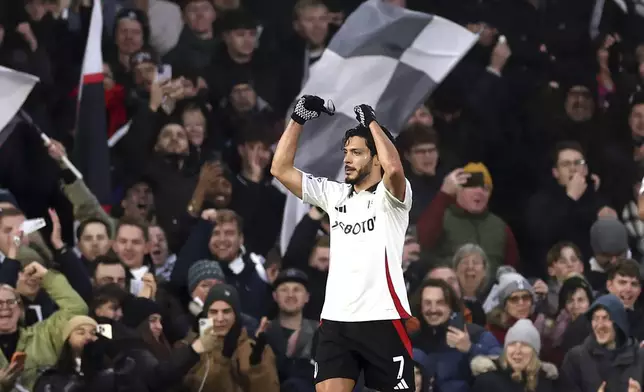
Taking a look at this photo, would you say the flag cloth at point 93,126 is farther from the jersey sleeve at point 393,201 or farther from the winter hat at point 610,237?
the jersey sleeve at point 393,201

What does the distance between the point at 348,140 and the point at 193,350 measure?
3323 millimetres

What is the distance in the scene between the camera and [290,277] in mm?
12781

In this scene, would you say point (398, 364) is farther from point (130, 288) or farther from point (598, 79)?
point (598, 79)

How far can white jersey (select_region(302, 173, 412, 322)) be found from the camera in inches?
358

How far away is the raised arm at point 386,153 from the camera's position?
29.3ft

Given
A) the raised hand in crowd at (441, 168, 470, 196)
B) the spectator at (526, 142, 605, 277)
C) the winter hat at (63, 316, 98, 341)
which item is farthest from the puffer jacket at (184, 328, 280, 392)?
the spectator at (526, 142, 605, 277)

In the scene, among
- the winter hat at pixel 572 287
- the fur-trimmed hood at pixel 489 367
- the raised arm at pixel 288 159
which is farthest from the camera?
the winter hat at pixel 572 287

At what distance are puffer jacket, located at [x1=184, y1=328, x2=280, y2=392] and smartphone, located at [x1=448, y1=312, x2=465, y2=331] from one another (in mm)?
1383

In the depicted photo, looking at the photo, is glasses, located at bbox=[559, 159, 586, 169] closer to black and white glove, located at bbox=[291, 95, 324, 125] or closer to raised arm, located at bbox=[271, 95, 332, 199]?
raised arm, located at bbox=[271, 95, 332, 199]

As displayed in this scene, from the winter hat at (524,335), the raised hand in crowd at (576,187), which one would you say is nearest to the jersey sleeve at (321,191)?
the winter hat at (524,335)

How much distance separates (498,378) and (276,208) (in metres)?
2.75

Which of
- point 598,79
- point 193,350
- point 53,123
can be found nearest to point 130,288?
point 193,350

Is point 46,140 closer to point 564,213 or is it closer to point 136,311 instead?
point 136,311

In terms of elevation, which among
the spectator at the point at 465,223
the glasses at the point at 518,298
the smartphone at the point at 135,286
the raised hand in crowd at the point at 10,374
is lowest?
the raised hand in crowd at the point at 10,374
